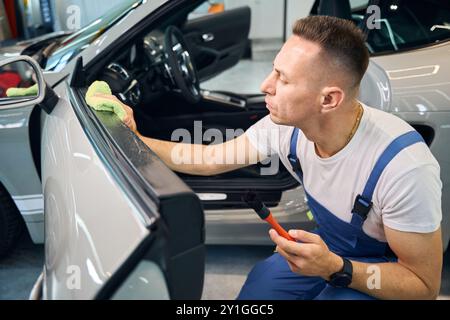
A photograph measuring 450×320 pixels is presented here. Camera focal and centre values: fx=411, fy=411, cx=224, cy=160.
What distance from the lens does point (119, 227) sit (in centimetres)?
70

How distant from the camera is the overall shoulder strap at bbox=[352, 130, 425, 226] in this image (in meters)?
1.04

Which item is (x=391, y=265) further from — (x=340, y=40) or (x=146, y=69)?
(x=146, y=69)

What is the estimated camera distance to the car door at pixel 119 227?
0.67 meters

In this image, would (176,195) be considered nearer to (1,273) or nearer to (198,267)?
(198,267)

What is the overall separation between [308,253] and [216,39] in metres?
2.14

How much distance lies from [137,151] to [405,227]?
67 cm

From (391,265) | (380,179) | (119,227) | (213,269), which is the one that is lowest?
(213,269)

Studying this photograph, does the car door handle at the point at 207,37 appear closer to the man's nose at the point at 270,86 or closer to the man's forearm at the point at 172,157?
the man's forearm at the point at 172,157

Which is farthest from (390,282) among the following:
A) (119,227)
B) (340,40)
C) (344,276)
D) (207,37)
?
(207,37)

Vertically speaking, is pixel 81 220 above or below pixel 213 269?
above

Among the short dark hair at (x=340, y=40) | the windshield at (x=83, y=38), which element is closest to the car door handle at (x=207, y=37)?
the windshield at (x=83, y=38)

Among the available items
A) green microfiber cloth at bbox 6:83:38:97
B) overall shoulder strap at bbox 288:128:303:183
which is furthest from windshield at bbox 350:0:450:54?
green microfiber cloth at bbox 6:83:38:97

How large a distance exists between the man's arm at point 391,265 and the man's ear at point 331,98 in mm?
331

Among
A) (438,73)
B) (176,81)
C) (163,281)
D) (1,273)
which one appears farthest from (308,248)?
(1,273)
